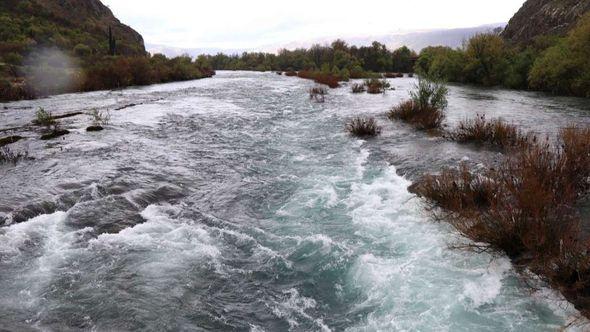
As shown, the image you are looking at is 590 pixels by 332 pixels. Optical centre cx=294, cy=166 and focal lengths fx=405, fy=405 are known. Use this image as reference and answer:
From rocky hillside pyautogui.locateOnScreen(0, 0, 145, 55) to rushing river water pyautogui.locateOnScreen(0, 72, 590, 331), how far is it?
143 feet

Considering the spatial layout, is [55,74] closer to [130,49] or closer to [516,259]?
[516,259]

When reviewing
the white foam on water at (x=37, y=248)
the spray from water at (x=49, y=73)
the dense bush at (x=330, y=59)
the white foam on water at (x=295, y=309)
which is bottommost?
the white foam on water at (x=295, y=309)

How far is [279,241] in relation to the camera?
8.28 meters

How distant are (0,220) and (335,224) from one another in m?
7.06

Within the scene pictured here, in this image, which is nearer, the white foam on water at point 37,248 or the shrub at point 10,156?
the white foam on water at point 37,248

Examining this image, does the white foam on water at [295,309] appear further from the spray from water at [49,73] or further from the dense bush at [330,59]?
the dense bush at [330,59]

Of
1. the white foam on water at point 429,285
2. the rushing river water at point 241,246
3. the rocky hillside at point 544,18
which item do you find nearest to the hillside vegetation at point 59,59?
the rushing river water at point 241,246

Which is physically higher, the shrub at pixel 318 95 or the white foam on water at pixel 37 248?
the shrub at pixel 318 95

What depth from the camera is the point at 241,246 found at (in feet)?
26.4

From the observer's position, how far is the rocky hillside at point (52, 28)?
52.3 m

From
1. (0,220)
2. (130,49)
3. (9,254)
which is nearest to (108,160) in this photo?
(0,220)

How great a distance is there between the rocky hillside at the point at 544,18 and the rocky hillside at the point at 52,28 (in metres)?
79.0

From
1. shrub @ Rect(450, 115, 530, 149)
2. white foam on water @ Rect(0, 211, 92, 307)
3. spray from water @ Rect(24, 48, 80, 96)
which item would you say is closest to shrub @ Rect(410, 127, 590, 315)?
shrub @ Rect(450, 115, 530, 149)

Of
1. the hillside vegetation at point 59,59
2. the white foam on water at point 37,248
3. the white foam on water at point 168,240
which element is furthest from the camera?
the hillside vegetation at point 59,59
